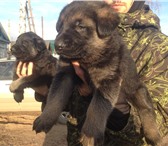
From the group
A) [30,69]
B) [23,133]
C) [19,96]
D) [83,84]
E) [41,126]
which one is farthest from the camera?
[23,133]

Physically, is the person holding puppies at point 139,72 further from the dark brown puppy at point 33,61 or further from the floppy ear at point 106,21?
the dark brown puppy at point 33,61

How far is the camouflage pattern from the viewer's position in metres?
2.80

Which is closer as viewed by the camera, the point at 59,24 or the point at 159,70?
the point at 159,70

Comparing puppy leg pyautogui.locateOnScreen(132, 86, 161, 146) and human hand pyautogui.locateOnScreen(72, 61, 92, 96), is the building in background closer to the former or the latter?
human hand pyautogui.locateOnScreen(72, 61, 92, 96)

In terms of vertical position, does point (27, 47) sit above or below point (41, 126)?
below

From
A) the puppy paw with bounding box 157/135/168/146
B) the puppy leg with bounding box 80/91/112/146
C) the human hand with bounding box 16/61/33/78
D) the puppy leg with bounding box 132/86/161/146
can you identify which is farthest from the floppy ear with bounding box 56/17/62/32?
the human hand with bounding box 16/61/33/78

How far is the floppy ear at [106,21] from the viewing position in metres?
2.84

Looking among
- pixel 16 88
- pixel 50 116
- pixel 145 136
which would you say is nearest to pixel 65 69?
pixel 50 116

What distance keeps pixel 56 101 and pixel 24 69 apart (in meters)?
1.67

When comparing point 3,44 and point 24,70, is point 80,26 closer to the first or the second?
point 24,70

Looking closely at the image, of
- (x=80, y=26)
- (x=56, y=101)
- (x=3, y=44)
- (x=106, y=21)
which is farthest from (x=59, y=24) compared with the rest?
(x=3, y=44)

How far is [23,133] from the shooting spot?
830cm

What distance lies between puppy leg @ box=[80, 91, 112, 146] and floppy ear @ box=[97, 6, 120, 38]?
1.80 feet

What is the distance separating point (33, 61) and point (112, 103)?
7.52ft
